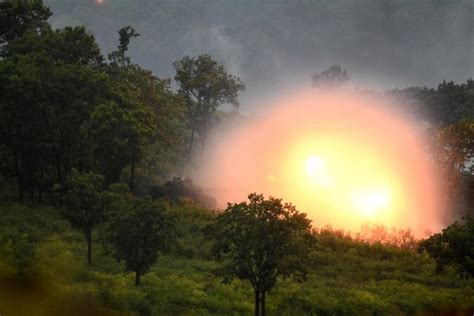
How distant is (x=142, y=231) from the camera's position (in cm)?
2925

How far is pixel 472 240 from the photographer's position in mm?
28234

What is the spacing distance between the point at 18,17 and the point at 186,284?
1907 inches

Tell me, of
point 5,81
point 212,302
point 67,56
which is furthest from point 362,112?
point 212,302

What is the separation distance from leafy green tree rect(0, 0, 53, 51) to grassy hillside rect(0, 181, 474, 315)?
100 ft

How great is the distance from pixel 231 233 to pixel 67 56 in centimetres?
3787

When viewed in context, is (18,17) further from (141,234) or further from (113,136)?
(141,234)

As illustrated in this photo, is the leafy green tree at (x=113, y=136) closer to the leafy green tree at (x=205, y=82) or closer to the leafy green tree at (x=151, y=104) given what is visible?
the leafy green tree at (x=151, y=104)

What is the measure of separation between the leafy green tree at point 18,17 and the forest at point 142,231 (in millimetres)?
175

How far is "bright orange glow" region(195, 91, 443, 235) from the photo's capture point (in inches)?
2574

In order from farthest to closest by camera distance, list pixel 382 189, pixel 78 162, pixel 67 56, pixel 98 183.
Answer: pixel 382 189 < pixel 67 56 < pixel 78 162 < pixel 98 183

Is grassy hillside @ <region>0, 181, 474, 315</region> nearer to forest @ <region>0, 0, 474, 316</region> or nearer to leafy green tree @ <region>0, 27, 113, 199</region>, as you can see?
forest @ <region>0, 0, 474, 316</region>

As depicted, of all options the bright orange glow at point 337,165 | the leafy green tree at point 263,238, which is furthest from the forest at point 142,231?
the bright orange glow at point 337,165

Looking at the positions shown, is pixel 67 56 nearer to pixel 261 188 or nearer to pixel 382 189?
pixel 261 188

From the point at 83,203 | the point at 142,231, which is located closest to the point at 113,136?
the point at 83,203
